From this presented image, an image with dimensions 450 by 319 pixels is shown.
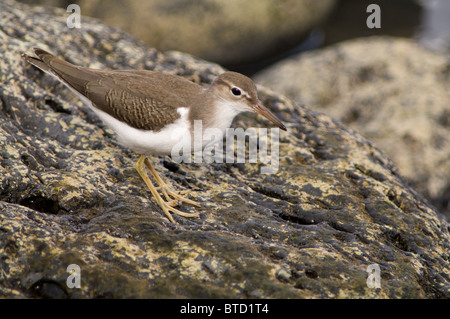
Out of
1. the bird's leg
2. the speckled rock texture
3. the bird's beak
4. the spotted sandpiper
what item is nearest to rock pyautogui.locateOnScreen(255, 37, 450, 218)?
the speckled rock texture

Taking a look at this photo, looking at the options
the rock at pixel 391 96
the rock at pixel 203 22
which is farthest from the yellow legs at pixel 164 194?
the rock at pixel 203 22

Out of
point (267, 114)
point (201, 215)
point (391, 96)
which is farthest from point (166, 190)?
point (391, 96)

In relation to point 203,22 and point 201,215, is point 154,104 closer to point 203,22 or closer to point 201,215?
point 201,215

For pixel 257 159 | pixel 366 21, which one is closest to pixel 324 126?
pixel 257 159

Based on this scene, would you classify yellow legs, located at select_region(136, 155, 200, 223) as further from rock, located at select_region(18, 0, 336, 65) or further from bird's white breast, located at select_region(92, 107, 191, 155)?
rock, located at select_region(18, 0, 336, 65)

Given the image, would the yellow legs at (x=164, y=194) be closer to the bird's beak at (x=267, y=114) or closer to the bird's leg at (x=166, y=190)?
the bird's leg at (x=166, y=190)
